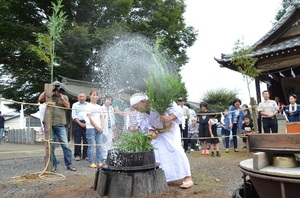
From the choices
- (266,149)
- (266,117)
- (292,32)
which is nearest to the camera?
(266,149)

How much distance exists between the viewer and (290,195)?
2.07 metres

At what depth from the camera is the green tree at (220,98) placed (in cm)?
2595

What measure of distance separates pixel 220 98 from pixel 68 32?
61.4 feet

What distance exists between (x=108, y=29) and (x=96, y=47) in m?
1.48

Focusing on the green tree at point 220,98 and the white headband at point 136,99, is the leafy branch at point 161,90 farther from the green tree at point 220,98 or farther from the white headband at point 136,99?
the green tree at point 220,98

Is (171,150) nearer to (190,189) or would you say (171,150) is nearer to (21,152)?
(190,189)

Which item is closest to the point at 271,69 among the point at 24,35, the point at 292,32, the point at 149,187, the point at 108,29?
the point at 292,32

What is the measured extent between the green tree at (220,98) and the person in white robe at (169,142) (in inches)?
887

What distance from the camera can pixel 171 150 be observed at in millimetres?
3799

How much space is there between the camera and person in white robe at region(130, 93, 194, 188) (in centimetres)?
371

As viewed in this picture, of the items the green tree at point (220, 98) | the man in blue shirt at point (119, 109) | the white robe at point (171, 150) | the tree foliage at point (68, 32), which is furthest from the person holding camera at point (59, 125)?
the green tree at point (220, 98)

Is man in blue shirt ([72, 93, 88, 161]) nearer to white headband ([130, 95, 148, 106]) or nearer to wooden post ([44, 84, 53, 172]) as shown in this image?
wooden post ([44, 84, 53, 172])

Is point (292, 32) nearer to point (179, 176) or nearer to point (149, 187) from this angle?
point (179, 176)

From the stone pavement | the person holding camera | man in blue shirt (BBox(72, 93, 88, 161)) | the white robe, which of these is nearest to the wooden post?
the person holding camera
